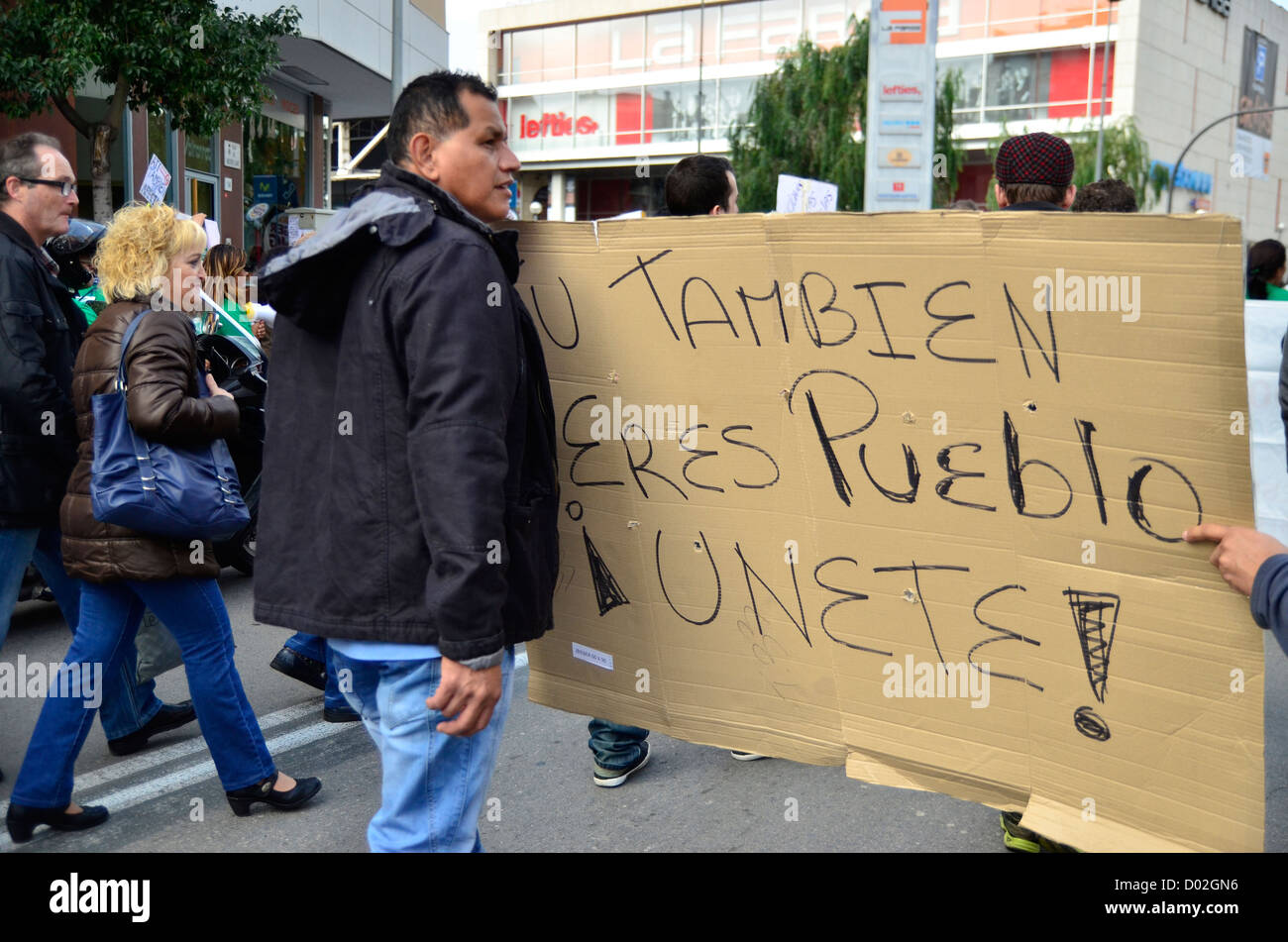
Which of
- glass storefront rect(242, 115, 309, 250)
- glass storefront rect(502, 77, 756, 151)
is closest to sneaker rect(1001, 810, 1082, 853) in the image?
glass storefront rect(242, 115, 309, 250)

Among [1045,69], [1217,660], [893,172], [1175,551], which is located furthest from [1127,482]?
[1045,69]

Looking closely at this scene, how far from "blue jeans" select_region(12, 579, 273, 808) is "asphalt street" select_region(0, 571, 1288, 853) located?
19cm

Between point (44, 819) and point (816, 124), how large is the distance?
35.0 m

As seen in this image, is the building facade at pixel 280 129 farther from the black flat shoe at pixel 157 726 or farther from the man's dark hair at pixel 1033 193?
the man's dark hair at pixel 1033 193

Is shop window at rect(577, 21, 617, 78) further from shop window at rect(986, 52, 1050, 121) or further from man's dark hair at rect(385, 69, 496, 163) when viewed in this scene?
man's dark hair at rect(385, 69, 496, 163)

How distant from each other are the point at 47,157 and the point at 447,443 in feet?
8.68

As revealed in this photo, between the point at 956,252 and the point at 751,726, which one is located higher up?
the point at 956,252

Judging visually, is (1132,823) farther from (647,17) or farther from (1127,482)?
(647,17)

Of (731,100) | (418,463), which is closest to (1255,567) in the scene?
(418,463)

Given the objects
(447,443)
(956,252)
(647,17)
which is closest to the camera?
(447,443)

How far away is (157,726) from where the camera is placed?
13.5ft

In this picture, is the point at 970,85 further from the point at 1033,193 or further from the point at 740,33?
the point at 1033,193

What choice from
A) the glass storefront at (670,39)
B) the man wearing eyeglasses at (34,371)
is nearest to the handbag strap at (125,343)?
the man wearing eyeglasses at (34,371)
